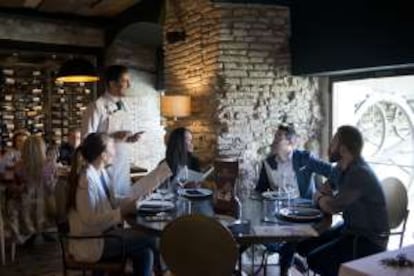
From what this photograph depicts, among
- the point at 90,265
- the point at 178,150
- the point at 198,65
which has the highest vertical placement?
the point at 198,65

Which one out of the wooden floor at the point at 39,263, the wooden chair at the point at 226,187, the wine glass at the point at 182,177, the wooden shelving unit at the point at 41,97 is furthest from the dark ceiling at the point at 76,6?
the wooden chair at the point at 226,187

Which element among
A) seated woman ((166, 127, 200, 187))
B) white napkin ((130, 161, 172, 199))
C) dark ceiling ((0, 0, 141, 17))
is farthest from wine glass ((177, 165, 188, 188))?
dark ceiling ((0, 0, 141, 17))

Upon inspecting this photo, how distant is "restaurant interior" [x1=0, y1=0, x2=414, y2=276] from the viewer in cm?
287

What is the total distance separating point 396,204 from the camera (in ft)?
10.8

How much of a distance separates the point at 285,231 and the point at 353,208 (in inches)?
23.7

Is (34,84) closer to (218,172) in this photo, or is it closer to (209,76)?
(209,76)

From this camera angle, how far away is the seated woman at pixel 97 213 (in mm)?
2914

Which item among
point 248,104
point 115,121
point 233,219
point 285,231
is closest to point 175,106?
point 248,104

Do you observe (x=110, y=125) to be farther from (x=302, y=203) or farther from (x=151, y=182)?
(x=302, y=203)

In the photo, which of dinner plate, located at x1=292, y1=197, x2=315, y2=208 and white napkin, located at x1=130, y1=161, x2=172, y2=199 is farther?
dinner plate, located at x1=292, y1=197, x2=315, y2=208

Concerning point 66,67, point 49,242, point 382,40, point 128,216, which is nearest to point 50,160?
point 49,242

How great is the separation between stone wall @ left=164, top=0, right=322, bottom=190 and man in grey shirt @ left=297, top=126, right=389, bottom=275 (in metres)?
1.84

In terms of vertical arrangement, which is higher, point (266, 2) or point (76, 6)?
point (76, 6)

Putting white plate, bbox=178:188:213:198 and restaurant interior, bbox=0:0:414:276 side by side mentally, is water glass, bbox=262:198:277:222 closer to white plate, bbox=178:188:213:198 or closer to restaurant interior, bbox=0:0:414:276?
restaurant interior, bbox=0:0:414:276
